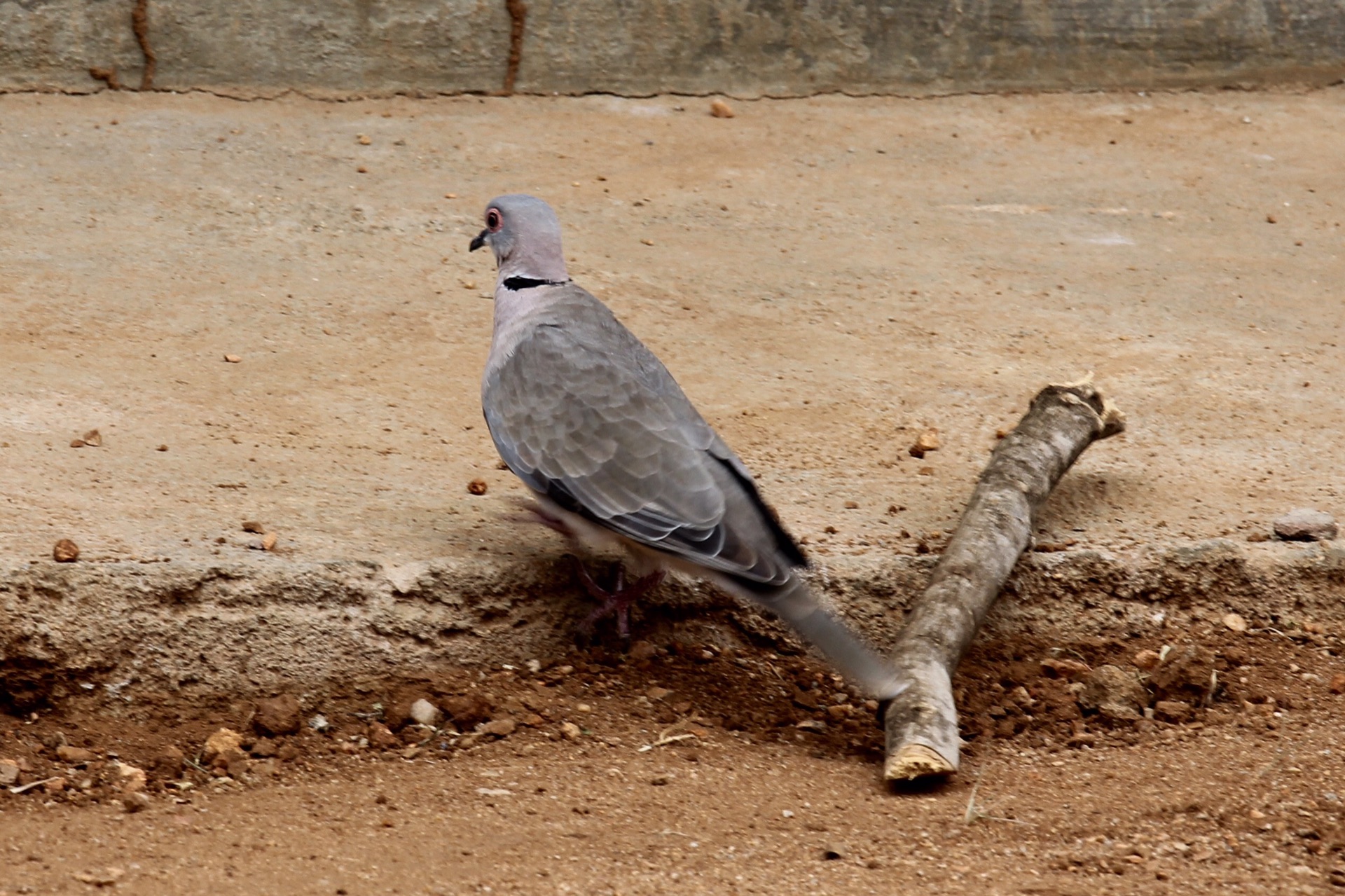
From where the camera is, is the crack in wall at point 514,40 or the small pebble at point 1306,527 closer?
the small pebble at point 1306,527

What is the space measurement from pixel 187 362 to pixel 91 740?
172 centimetres

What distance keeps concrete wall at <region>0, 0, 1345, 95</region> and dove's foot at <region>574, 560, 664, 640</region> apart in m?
4.62

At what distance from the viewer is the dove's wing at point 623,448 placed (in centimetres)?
328

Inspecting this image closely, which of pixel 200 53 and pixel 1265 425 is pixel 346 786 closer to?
pixel 1265 425

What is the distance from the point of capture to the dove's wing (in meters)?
3.28

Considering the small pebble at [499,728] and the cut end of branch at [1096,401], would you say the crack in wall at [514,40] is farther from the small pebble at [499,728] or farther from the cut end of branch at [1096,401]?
the small pebble at [499,728]

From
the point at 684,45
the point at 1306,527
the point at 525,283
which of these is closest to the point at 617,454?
the point at 525,283

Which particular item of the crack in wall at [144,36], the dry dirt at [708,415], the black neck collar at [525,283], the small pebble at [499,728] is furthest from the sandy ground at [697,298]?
the black neck collar at [525,283]

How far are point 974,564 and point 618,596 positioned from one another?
82cm

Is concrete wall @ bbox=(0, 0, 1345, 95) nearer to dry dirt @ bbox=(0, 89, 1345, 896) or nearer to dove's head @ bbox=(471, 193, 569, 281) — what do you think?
dry dirt @ bbox=(0, 89, 1345, 896)

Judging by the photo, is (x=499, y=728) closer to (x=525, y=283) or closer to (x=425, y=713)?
(x=425, y=713)

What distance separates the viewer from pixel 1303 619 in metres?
3.84

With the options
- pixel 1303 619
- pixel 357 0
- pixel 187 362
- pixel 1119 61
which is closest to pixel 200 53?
pixel 357 0

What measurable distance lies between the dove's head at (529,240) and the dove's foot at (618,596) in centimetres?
73
